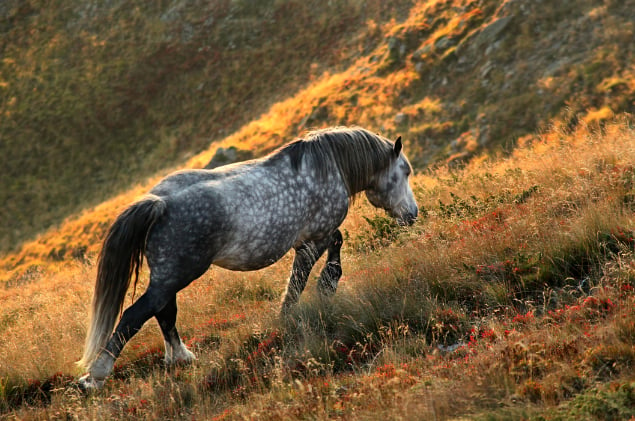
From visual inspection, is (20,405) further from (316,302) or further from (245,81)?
(245,81)

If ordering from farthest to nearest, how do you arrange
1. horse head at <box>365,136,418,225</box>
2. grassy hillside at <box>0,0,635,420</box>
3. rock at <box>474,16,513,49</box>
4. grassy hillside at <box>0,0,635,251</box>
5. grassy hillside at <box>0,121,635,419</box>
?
1. rock at <box>474,16,513,49</box>
2. grassy hillside at <box>0,0,635,251</box>
3. horse head at <box>365,136,418,225</box>
4. grassy hillside at <box>0,0,635,420</box>
5. grassy hillside at <box>0,121,635,419</box>

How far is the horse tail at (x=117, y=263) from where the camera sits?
552 centimetres

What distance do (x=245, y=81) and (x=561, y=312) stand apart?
30.4m

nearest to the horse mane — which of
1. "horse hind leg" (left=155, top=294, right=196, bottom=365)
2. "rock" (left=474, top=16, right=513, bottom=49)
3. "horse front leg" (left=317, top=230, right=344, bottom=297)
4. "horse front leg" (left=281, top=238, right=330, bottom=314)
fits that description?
"horse front leg" (left=317, top=230, right=344, bottom=297)

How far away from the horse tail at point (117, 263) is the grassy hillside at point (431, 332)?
1.86 ft

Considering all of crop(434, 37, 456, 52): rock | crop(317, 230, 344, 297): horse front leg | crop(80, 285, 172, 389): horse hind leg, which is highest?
crop(434, 37, 456, 52): rock

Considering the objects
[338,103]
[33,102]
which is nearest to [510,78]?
[338,103]

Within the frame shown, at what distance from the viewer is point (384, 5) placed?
3173 centimetres

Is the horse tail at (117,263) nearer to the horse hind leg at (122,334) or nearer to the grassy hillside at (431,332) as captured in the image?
the horse hind leg at (122,334)

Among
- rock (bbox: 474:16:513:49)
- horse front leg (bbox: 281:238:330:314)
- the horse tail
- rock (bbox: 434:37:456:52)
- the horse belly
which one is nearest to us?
the horse tail

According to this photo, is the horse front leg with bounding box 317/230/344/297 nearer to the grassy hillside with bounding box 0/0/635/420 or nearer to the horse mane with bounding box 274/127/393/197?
the grassy hillside with bounding box 0/0/635/420

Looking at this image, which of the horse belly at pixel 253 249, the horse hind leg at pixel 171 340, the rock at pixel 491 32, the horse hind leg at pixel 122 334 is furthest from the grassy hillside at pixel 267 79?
the horse hind leg at pixel 122 334

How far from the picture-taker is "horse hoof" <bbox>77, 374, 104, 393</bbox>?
5570mm

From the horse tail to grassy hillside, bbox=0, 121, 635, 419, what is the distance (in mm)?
567
